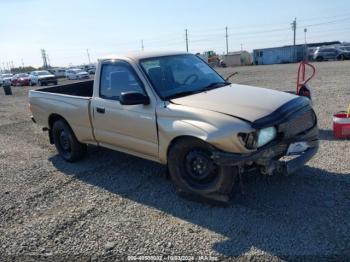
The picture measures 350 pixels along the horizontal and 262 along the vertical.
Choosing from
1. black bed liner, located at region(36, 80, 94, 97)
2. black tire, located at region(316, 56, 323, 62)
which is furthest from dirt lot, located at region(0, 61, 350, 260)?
black tire, located at region(316, 56, 323, 62)

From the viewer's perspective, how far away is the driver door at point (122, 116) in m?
4.85

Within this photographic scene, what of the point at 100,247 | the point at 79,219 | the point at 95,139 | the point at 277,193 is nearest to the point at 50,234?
the point at 79,219

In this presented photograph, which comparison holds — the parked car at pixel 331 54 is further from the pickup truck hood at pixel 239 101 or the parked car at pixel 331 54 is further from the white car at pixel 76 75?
the pickup truck hood at pixel 239 101

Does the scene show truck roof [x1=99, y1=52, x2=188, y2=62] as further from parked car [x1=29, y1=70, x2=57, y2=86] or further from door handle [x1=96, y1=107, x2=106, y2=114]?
parked car [x1=29, y1=70, x2=57, y2=86]

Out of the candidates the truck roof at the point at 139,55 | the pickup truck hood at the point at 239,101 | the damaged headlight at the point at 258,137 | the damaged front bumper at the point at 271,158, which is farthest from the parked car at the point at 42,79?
the damaged headlight at the point at 258,137

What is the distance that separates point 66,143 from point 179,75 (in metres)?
2.78

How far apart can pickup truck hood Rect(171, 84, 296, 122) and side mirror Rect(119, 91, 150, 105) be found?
1.23 feet

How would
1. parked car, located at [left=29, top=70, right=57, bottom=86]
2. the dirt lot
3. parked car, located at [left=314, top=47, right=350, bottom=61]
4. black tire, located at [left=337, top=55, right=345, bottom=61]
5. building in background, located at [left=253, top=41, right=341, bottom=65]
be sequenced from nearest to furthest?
1. the dirt lot
2. parked car, located at [left=29, top=70, right=57, bottom=86]
3. parked car, located at [left=314, top=47, right=350, bottom=61]
4. black tire, located at [left=337, top=55, right=345, bottom=61]
5. building in background, located at [left=253, top=41, right=341, bottom=65]

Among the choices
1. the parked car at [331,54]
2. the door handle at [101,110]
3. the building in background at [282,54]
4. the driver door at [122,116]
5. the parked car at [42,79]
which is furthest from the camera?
the building in background at [282,54]

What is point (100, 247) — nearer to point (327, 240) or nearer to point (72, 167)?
point (327, 240)

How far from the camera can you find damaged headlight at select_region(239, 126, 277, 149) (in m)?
3.96

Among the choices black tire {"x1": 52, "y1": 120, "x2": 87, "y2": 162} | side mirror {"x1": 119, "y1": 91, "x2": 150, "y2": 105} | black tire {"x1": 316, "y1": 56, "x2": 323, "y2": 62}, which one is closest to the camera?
side mirror {"x1": 119, "y1": 91, "x2": 150, "y2": 105}

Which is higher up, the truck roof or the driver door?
the truck roof

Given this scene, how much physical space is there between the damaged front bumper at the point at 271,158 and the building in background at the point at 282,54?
4994cm
